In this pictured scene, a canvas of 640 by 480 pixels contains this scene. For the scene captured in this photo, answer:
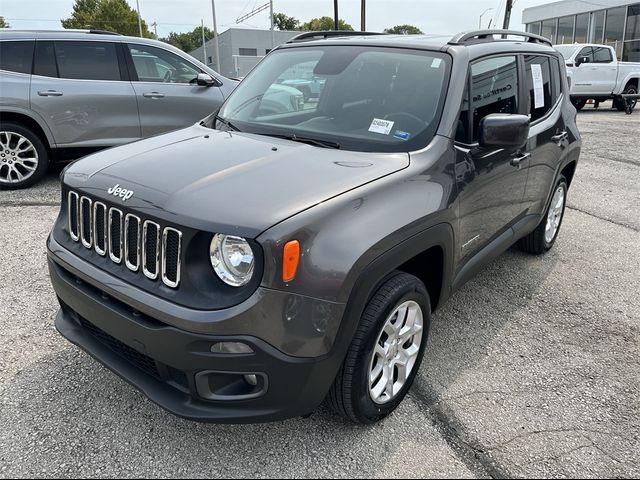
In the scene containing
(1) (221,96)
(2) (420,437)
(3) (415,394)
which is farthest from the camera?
(1) (221,96)

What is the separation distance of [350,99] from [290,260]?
148 cm

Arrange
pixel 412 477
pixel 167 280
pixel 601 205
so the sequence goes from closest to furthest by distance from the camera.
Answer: pixel 167 280 < pixel 412 477 < pixel 601 205

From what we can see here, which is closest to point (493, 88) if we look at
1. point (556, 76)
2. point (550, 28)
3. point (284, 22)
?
point (556, 76)

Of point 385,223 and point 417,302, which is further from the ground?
point 385,223

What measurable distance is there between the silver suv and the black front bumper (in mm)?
4709

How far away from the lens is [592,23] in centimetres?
3128

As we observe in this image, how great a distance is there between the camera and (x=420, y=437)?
2.51m

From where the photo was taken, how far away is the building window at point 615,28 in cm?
2900

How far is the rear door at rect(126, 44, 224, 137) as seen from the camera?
675cm

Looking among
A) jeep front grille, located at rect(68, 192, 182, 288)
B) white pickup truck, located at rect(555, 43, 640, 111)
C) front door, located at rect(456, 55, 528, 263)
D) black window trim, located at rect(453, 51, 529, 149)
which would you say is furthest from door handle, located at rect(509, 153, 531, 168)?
white pickup truck, located at rect(555, 43, 640, 111)

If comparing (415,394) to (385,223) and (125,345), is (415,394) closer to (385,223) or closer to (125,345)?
(385,223)

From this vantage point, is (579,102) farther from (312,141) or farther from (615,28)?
(312,141)

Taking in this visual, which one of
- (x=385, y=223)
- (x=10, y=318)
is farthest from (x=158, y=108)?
(x=385, y=223)

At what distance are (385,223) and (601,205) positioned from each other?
5.34 m
